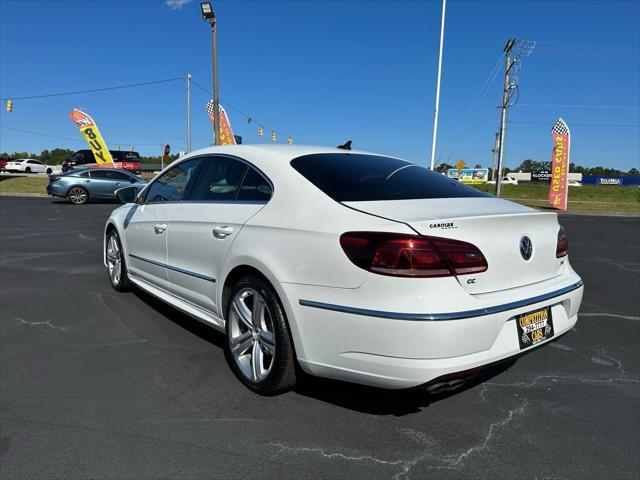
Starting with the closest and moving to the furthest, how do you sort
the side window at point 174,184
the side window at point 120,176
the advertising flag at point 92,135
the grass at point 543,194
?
the side window at point 174,184 < the side window at point 120,176 < the grass at point 543,194 < the advertising flag at point 92,135

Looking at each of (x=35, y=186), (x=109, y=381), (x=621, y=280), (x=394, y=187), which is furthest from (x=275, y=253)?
(x=35, y=186)

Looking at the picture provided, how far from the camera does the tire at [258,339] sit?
273 cm

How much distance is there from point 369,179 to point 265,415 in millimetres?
1606

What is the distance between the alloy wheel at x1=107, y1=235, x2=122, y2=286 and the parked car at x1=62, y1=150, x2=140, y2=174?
27168 millimetres

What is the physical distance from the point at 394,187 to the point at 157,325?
103 inches

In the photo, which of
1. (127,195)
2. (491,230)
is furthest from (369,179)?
(127,195)

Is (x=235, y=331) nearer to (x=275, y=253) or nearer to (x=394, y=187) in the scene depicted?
(x=275, y=253)

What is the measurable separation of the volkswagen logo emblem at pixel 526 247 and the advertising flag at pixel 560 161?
22624 millimetres

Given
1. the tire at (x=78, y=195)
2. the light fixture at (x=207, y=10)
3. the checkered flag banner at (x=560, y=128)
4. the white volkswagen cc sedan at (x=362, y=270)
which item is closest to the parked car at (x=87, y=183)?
the tire at (x=78, y=195)

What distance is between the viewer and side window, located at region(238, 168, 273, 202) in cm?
307

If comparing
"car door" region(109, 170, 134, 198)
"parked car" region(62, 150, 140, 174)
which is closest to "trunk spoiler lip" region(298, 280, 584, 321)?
"car door" region(109, 170, 134, 198)

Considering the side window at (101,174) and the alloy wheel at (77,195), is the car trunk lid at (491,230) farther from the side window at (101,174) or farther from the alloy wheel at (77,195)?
the side window at (101,174)

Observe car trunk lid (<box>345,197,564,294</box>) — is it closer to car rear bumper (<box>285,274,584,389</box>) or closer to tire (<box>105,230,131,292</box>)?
car rear bumper (<box>285,274,584,389</box>)

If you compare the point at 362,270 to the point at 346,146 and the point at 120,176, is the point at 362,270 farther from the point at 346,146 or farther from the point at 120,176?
the point at 120,176
